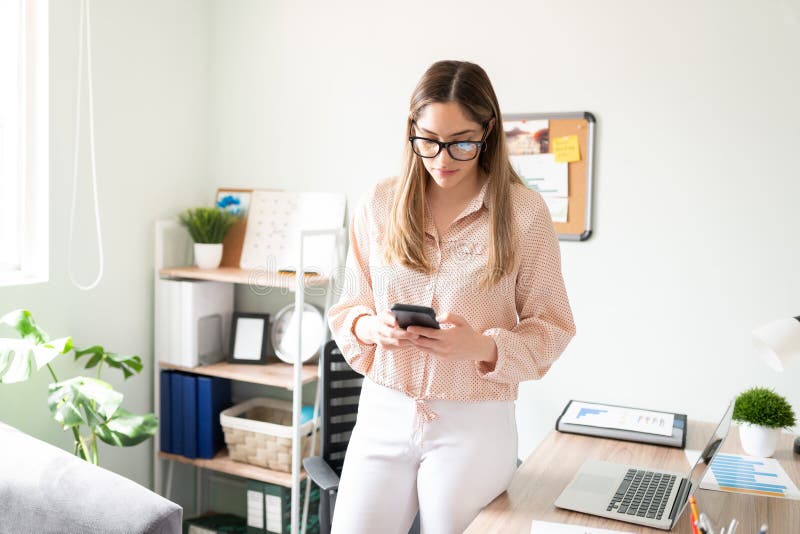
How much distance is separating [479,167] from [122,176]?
5.45 ft

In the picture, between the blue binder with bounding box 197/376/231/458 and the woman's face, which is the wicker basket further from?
the woman's face

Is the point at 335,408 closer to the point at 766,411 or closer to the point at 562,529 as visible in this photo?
the point at 562,529

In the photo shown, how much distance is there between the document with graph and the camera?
1903 mm

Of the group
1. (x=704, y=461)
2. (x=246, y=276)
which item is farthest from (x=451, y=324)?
(x=246, y=276)

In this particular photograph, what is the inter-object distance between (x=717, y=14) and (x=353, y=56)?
1259 millimetres

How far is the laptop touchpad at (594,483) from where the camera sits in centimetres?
153

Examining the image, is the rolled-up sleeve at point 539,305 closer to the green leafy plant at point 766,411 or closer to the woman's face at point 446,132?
the woman's face at point 446,132

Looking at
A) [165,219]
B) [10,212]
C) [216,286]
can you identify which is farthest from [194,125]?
[10,212]

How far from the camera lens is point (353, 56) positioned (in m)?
2.79

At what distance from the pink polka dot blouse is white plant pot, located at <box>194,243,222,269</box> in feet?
4.93

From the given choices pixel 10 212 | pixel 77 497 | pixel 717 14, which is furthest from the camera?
pixel 10 212

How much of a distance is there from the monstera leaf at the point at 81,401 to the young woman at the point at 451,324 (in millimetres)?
964

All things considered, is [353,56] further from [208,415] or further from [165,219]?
[208,415]

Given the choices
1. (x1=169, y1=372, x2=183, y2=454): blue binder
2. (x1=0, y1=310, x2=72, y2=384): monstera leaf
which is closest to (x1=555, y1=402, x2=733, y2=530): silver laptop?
(x1=0, y1=310, x2=72, y2=384): monstera leaf
